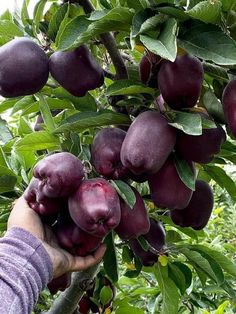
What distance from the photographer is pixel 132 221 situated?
101cm

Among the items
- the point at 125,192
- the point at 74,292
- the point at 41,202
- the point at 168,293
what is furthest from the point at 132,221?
the point at 168,293

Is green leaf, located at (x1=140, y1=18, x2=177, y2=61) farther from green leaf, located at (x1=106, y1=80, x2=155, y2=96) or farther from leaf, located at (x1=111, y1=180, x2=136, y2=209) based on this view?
leaf, located at (x1=111, y1=180, x2=136, y2=209)

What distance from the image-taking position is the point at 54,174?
3.10 feet

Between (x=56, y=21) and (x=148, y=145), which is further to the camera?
(x=56, y=21)

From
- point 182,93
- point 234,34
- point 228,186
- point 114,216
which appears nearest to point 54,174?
point 114,216

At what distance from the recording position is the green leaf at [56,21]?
1.07 m

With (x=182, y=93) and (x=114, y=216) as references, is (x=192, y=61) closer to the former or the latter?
(x=182, y=93)

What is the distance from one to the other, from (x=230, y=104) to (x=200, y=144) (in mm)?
85

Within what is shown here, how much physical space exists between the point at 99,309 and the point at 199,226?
50 centimetres

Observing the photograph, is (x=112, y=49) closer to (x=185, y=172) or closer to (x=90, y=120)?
(x=90, y=120)

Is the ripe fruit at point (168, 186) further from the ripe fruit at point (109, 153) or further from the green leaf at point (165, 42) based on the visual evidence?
the green leaf at point (165, 42)

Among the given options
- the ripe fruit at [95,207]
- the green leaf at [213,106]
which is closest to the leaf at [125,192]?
the ripe fruit at [95,207]

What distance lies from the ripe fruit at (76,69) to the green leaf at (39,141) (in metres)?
0.12

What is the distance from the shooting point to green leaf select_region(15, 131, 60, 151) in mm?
1122
